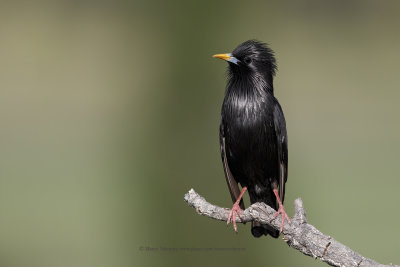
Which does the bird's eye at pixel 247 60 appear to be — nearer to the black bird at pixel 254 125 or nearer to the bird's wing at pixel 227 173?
the black bird at pixel 254 125

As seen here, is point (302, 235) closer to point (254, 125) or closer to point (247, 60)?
point (254, 125)

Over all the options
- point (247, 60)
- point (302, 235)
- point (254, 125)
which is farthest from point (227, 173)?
point (302, 235)

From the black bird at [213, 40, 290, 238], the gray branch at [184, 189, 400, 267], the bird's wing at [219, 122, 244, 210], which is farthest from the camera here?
the bird's wing at [219, 122, 244, 210]

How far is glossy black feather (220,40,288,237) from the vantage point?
2.97 meters

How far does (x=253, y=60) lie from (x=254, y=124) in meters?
0.36

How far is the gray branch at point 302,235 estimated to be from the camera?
2.36m

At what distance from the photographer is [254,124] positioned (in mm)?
2947

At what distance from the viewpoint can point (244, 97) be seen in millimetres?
2990

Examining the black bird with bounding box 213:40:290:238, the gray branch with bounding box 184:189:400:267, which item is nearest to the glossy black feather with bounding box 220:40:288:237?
the black bird with bounding box 213:40:290:238

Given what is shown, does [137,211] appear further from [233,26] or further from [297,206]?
[297,206]

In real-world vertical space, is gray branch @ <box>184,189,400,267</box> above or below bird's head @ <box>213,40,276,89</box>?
below

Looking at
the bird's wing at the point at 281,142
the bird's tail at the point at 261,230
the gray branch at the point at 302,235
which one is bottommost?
the bird's tail at the point at 261,230

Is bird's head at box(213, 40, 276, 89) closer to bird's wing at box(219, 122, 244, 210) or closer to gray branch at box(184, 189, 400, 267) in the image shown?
bird's wing at box(219, 122, 244, 210)

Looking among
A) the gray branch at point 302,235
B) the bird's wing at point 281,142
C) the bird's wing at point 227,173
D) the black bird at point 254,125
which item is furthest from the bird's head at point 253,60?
the gray branch at point 302,235
